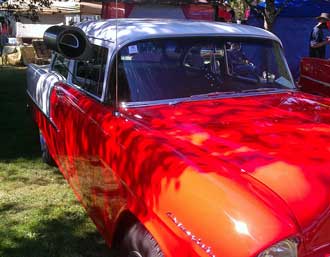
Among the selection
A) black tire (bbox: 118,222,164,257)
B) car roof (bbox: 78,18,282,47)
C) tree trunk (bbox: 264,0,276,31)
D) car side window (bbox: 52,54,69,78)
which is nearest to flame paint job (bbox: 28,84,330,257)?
black tire (bbox: 118,222,164,257)

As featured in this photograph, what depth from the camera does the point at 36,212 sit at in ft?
14.3

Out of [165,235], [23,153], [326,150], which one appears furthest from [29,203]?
[326,150]

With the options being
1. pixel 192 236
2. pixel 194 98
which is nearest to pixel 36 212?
pixel 194 98

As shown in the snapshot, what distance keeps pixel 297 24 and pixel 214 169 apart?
37.3ft

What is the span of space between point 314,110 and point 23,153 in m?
3.99

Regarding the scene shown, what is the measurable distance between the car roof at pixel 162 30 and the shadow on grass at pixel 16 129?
8.56 ft

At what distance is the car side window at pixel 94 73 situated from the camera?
360cm

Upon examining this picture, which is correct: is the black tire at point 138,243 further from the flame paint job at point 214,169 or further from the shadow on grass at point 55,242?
the shadow on grass at point 55,242

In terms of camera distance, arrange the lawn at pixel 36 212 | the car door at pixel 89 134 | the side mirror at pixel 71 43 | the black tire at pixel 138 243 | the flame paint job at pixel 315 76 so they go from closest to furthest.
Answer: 1. the black tire at pixel 138 243
2. the car door at pixel 89 134
3. the side mirror at pixel 71 43
4. the lawn at pixel 36 212
5. the flame paint job at pixel 315 76

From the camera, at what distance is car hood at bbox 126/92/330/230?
2143 mm

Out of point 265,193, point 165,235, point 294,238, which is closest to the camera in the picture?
point 294,238

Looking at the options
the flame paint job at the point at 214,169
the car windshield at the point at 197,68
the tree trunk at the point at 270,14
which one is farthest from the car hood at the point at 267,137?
the tree trunk at the point at 270,14

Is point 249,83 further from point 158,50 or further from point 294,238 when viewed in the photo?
point 294,238

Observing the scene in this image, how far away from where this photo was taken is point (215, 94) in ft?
11.6
